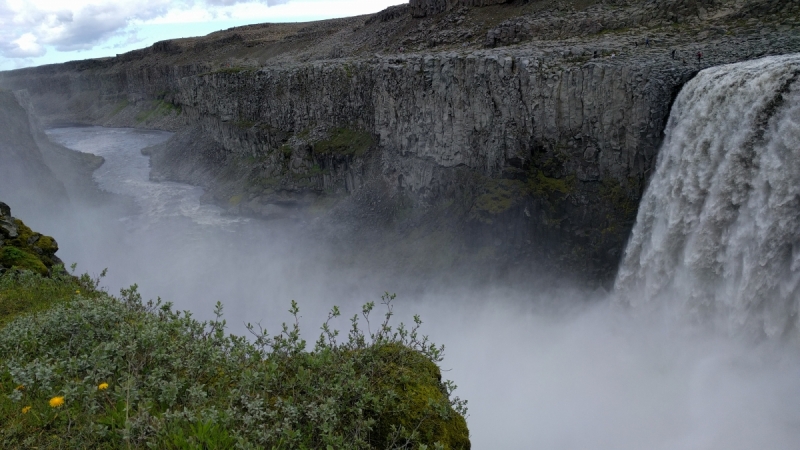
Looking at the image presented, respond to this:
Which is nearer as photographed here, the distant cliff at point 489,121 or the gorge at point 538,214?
the gorge at point 538,214

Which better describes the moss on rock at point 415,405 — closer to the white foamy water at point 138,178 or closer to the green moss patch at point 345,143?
the green moss patch at point 345,143

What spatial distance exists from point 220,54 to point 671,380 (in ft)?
291

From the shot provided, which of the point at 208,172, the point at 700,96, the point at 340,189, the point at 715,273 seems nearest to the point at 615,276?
the point at 715,273

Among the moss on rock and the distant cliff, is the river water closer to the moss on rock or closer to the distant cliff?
the distant cliff

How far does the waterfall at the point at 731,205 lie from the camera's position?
17328 millimetres

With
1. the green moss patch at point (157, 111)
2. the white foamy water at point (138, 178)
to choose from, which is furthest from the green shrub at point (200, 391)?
the green moss patch at point (157, 111)

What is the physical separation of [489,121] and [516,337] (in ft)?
40.1

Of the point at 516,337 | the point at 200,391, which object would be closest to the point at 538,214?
the point at 516,337

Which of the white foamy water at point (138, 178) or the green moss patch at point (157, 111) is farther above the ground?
the green moss patch at point (157, 111)

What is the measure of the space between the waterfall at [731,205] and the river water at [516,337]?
1.29m

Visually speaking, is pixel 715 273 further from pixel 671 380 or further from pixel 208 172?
pixel 208 172

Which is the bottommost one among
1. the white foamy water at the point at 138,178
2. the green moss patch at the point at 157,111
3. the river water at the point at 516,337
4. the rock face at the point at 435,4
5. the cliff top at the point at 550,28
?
the river water at the point at 516,337

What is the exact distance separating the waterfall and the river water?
1.29 meters

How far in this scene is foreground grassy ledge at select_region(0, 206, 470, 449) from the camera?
6.06 m
